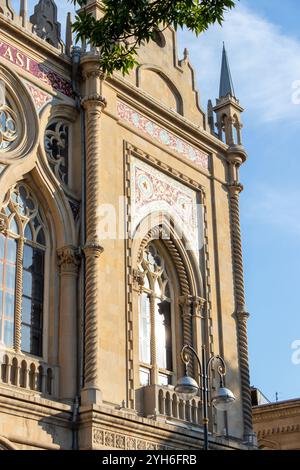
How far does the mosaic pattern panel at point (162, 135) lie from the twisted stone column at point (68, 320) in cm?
403

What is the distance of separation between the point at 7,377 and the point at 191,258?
6.75 m

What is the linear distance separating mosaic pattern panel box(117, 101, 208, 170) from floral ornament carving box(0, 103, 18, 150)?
304cm

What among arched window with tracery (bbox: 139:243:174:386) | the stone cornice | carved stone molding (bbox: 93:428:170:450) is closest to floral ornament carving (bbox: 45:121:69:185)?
arched window with tracery (bbox: 139:243:174:386)

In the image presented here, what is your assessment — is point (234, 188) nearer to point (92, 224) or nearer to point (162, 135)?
point (162, 135)

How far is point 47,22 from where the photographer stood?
21344 millimetres

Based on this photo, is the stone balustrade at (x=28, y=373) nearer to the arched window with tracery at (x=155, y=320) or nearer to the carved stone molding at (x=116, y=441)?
the carved stone molding at (x=116, y=441)

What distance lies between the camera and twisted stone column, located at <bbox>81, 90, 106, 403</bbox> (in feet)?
60.3

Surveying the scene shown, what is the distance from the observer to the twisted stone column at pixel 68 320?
18531 millimetres

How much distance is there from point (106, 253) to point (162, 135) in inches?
175

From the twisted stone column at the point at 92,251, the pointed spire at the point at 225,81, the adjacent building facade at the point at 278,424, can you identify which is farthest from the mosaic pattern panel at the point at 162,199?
the adjacent building facade at the point at 278,424

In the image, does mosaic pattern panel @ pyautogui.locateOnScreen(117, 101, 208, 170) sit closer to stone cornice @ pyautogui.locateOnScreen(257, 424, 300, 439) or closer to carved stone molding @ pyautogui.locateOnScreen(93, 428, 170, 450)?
carved stone molding @ pyautogui.locateOnScreen(93, 428, 170, 450)
